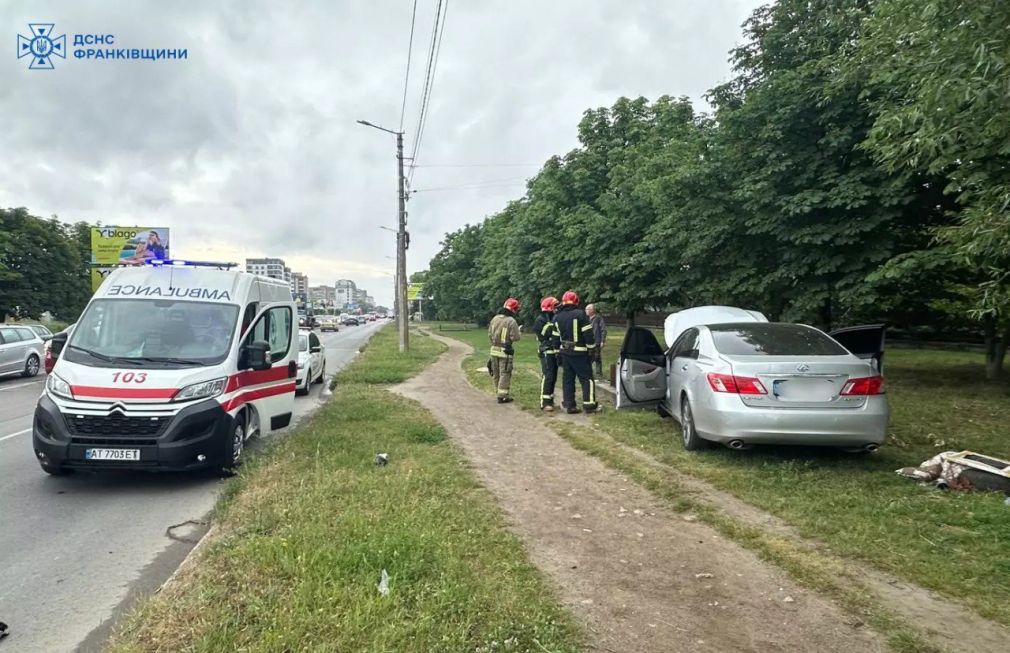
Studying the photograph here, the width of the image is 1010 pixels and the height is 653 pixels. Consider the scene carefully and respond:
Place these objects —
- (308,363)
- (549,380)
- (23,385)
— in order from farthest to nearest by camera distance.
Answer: (23,385) → (308,363) → (549,380)

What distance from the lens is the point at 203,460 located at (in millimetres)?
6375

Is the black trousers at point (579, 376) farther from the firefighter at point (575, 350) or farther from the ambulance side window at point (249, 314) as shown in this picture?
the ambulance side window at point (249, 314)

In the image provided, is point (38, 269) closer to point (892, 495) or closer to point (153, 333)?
point (153, 333)

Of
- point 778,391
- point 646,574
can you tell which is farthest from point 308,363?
point 646,574

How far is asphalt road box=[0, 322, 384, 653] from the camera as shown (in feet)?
12.2

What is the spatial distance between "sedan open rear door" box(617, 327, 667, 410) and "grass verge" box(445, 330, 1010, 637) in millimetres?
353

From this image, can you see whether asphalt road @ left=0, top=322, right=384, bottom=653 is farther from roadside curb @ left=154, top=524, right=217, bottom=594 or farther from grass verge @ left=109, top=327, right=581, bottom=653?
grass verge @ left=109, top=327, right=581, bottom=653

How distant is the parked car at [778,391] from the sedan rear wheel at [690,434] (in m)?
0.01

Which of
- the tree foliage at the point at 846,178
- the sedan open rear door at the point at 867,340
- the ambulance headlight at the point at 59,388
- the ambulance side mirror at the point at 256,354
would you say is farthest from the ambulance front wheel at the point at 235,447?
the sedan open rear door at the point at 867,340

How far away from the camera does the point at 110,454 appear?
20.0 feet

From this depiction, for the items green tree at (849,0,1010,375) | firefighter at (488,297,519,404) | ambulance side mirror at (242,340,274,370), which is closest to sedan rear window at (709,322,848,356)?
green tree at (849,0,1010,375)

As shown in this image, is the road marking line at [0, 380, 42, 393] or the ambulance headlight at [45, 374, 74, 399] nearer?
the ambulance headlight at [45, 374, 74, 399]

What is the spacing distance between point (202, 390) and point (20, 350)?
14.8 metres

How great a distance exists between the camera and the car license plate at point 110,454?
607 cm
